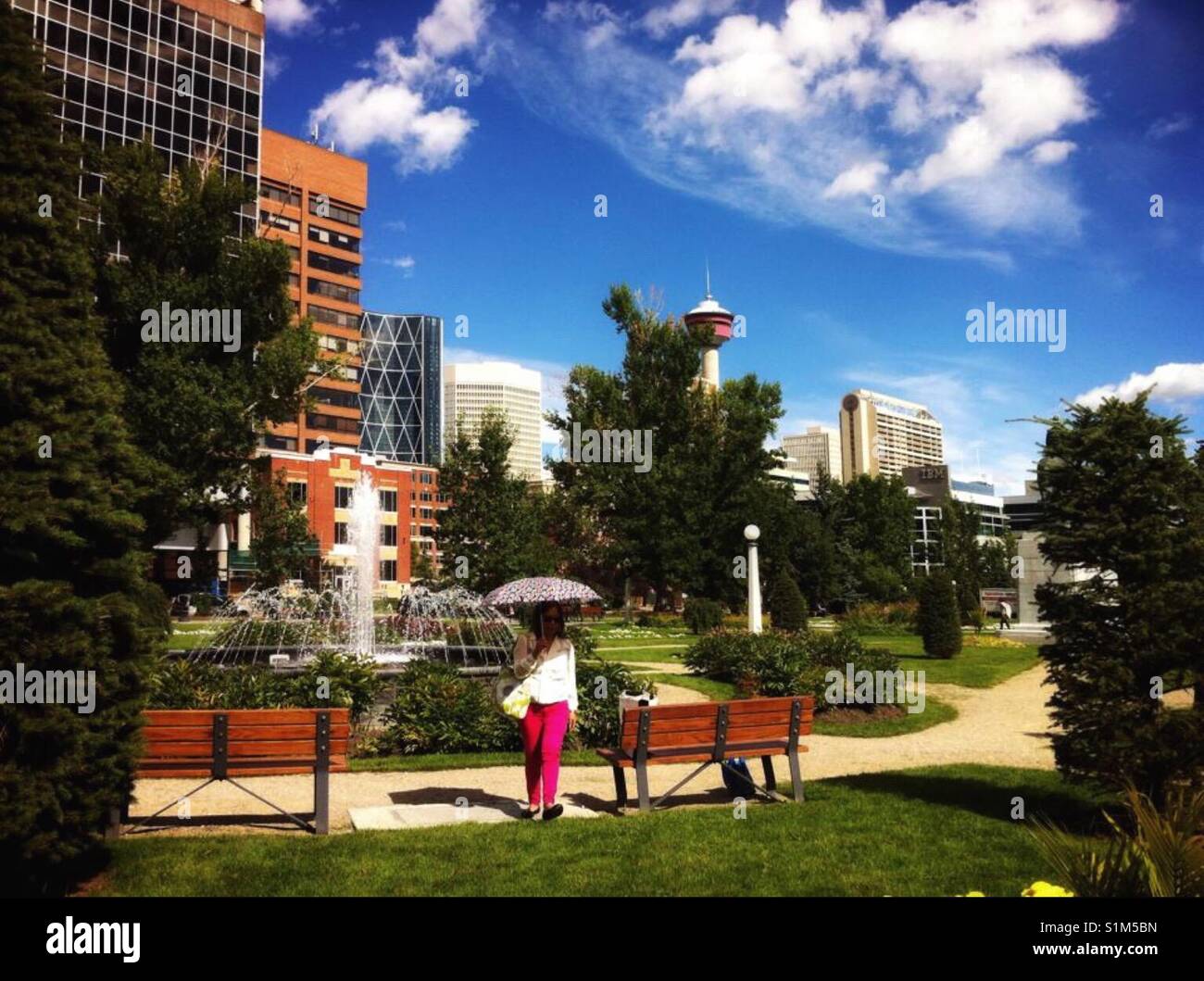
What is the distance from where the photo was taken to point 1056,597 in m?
6.94

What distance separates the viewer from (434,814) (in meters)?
7.84

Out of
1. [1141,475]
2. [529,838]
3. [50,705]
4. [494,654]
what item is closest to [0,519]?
[50,705]

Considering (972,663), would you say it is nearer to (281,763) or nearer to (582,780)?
(582,780)

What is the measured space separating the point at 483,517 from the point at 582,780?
946 inches

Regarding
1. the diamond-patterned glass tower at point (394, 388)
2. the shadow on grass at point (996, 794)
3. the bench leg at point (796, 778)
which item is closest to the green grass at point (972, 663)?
the shadow on grass at point (996, 794)

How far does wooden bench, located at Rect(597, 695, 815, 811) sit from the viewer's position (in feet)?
26.6

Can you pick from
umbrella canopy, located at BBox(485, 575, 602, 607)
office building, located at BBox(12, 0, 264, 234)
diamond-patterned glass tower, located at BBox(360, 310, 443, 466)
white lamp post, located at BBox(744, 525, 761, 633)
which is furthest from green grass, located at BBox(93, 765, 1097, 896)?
diamond-patterned glass tower, located at BBox(360, 310, 443, 466)

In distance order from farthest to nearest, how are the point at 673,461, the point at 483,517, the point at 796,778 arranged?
the point at 673,461, the point at 483,517, the point at 796,778

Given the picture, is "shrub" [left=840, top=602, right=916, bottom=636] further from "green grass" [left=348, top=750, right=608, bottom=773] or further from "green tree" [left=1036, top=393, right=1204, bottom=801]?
"green tree" [left=1036, top=393, right=1204, bottom=801]

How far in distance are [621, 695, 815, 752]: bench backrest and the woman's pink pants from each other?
63 centimetres

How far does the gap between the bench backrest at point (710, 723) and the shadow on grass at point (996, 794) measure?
0.95 meters

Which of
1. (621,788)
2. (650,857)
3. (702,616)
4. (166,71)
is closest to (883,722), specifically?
(621,788)
